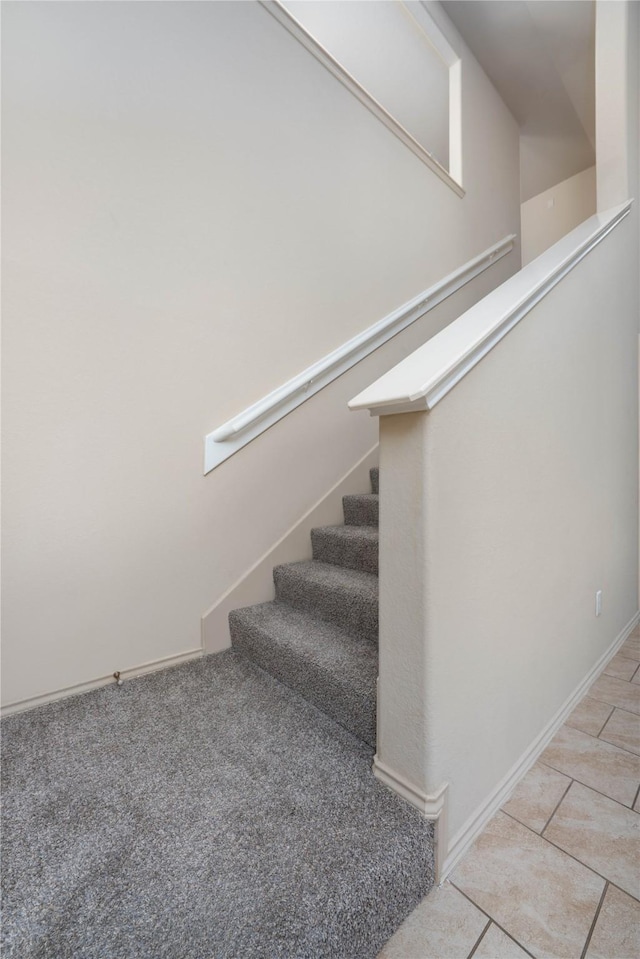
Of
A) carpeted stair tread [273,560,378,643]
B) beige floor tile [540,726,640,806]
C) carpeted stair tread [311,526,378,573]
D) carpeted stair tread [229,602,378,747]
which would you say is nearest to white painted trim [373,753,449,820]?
carpeted stair tread [229,602,378,747]

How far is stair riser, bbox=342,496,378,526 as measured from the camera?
2.08 meters

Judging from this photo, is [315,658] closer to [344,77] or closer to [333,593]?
[333,593]

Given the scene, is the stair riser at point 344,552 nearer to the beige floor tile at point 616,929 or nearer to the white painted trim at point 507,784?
the white painted trim at point 507,784

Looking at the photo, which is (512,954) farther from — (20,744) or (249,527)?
(249,527)

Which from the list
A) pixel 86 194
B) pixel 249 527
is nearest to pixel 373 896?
pixel 249 527

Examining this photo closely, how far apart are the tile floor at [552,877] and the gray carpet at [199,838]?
9 cm

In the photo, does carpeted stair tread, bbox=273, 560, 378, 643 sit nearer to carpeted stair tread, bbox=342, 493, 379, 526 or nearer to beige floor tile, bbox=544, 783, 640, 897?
carpeted stair tread, bbox=342, 493, 379, 526

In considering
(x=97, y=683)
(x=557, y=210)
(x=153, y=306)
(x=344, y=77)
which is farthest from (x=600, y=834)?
(x=557, y=210)

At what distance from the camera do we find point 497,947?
0.87 m

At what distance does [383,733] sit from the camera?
1.07 m

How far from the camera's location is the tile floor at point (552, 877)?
0.88 m

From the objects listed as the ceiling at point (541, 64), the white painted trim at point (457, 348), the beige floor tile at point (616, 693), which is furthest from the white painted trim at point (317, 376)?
the beige floor tile at point (616, 693)

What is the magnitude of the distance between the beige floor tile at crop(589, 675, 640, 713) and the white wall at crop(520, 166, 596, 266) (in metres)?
4.40

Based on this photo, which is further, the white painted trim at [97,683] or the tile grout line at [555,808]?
the white painted trim at [97,683]
